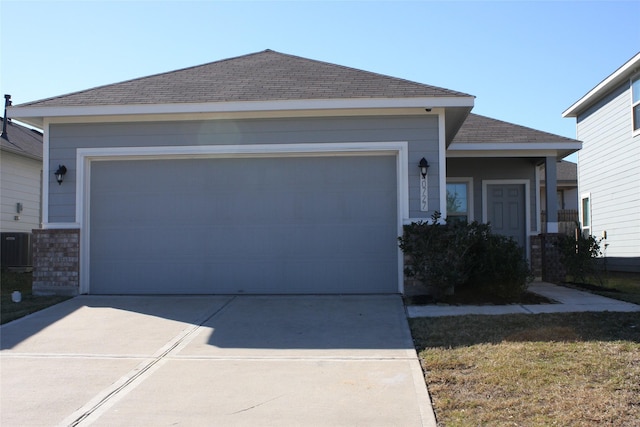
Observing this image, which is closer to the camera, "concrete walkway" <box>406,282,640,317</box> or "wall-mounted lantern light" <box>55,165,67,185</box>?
"concrete walkway" <box>406,282,640,317</box>

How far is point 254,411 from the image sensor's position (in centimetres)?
435

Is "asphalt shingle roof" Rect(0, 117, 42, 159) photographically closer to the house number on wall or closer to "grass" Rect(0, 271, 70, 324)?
"grass" Rect(0, 271, 70, 324)

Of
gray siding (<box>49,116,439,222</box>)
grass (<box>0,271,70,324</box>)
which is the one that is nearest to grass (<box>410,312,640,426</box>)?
gray siding (<box>49,116,439,222</box>)

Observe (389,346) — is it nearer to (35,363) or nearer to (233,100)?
(35,363)

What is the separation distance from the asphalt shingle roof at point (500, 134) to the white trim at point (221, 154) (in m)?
3.31

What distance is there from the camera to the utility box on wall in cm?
1321

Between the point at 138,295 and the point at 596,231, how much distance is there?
1361 centimetres

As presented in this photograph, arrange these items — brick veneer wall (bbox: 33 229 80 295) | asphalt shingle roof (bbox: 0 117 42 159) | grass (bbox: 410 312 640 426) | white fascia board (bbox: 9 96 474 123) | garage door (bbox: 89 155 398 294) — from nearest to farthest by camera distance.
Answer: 1. grass (bbox: 410 312 640 426)
2. white fascia board (bbox: 9 96 474 123)
3. garage door (bbox: 89 155 398 294)
4. brick veneer wall (bbox: 33 229 80 295)
5. asphalt shingle roof (bbox: 0 117 42 159)

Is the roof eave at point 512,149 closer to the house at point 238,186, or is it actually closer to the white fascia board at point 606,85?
the house at point 238,186

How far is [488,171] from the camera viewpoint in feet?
42.7

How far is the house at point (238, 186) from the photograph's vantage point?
9070 mm

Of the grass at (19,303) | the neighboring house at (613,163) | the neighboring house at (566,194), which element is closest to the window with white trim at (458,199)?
the neighboring house at (613,163)

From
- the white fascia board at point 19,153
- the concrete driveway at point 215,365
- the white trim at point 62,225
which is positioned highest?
the white fascia board at point 19,153

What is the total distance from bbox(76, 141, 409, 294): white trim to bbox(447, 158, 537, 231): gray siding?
4419 millimetres
